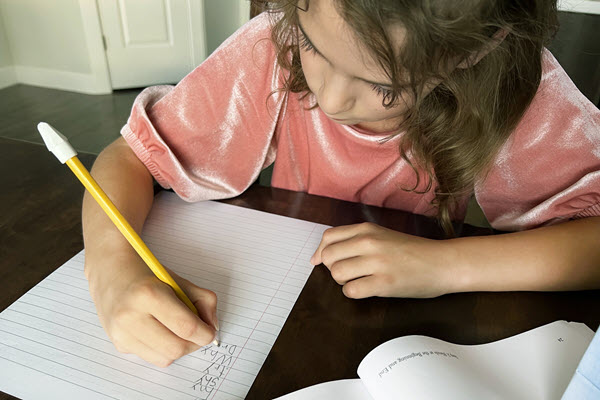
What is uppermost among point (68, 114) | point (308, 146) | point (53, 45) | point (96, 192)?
point (96, 192)

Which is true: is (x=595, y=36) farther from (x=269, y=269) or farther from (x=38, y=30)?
(x=38, y=30)

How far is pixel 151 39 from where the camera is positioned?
8.64 ft

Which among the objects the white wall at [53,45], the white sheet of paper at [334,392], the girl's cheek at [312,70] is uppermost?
the girl's cheek at [312,70]

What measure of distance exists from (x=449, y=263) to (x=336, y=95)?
198 millimetres

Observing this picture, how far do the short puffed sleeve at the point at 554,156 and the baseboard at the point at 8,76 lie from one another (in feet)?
9.34

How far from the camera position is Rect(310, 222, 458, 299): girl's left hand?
427 mm

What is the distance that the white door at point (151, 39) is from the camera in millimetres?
2508

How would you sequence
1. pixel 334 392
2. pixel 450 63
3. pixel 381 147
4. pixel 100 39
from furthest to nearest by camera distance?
pixel 100 39 < pixel 381 147 < pixel 450 63 < pixel 334 392

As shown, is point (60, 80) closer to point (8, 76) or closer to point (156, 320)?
point (8, 76)

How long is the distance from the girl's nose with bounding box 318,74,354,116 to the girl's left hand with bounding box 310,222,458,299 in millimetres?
122

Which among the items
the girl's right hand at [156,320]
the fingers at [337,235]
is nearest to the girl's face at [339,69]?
the fingers at [337,235]

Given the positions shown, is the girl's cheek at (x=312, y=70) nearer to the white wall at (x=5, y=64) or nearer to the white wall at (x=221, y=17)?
the white wall at (x=221, y=17)

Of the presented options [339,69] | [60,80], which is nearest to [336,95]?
[339,69]

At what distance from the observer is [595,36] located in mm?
1521
